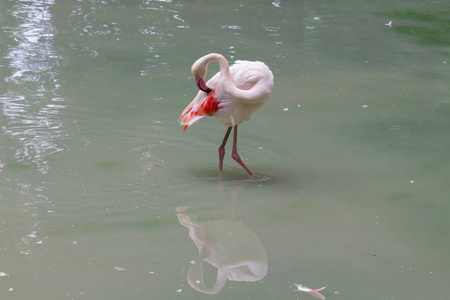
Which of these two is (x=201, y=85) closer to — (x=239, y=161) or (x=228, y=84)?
(x=228, y=84)

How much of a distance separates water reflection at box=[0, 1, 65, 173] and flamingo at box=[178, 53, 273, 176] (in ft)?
4.23

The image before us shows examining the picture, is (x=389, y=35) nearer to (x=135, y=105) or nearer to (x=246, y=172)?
(x=135, y=105)

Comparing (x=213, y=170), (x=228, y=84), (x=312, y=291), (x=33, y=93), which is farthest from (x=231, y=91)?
(x=33, y=93)

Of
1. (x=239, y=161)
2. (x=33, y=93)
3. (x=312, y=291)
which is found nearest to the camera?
(x=312, y=291)

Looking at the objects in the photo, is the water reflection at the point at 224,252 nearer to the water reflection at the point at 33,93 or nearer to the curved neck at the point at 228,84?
the curved neck at the point at 228,84

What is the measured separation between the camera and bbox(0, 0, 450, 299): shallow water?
382 centimetres

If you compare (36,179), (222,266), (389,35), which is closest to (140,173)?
(36,179)

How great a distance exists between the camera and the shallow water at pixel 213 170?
3.82m

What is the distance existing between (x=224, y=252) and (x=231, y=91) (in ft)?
4.27

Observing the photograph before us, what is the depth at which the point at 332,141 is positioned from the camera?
→ 243 inches

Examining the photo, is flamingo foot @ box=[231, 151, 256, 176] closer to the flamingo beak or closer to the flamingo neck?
the flamingo beak

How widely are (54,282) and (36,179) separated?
1.56m

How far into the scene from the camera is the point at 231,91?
4.91 metres

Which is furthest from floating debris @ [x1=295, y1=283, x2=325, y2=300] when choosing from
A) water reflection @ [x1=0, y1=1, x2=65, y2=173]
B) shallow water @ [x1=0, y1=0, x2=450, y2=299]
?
water reflection @ [x1=0, y1=1, x2=65, y2=173]
